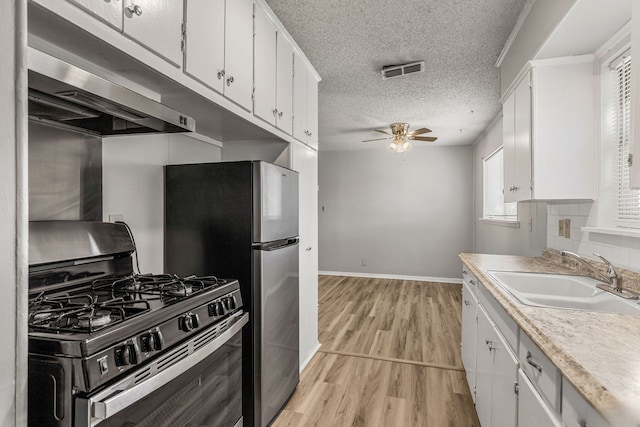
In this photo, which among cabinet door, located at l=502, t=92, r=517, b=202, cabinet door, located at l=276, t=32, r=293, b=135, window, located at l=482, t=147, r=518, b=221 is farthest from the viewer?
window, located at l=482, t=147, r=518, b=221

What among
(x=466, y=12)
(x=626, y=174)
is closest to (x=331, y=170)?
(x=466, y=12)

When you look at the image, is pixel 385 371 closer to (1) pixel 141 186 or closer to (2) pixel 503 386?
(2) pixel 503 386

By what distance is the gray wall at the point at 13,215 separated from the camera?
2.26ft

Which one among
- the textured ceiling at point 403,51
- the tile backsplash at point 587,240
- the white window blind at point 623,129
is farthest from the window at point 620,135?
the textured ceiling at point 403,51

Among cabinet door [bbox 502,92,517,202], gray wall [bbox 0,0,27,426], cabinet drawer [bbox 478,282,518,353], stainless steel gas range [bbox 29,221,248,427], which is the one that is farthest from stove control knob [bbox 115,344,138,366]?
cabinet door [bbox 502,92,517,202]

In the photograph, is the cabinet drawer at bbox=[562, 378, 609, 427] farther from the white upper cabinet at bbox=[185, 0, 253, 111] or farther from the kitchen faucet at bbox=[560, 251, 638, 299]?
the white upper cabinet at bbox=[185, 0, 253, 111]

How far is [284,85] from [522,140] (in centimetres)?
160

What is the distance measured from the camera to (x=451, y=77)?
3.04 meters

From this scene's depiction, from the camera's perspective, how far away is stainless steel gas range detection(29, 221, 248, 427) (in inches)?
32.6

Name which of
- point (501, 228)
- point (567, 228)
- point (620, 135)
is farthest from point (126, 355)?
point (501, 228)

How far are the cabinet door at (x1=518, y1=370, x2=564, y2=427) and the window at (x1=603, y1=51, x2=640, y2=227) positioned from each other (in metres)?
1.18

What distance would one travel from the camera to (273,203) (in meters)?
1.99

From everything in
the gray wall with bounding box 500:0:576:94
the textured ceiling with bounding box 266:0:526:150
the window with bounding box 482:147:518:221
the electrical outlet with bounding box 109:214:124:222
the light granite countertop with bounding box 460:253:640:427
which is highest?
the textured ceiling with bounding box 266:0:526:150

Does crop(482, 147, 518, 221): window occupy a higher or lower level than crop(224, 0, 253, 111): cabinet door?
lower
